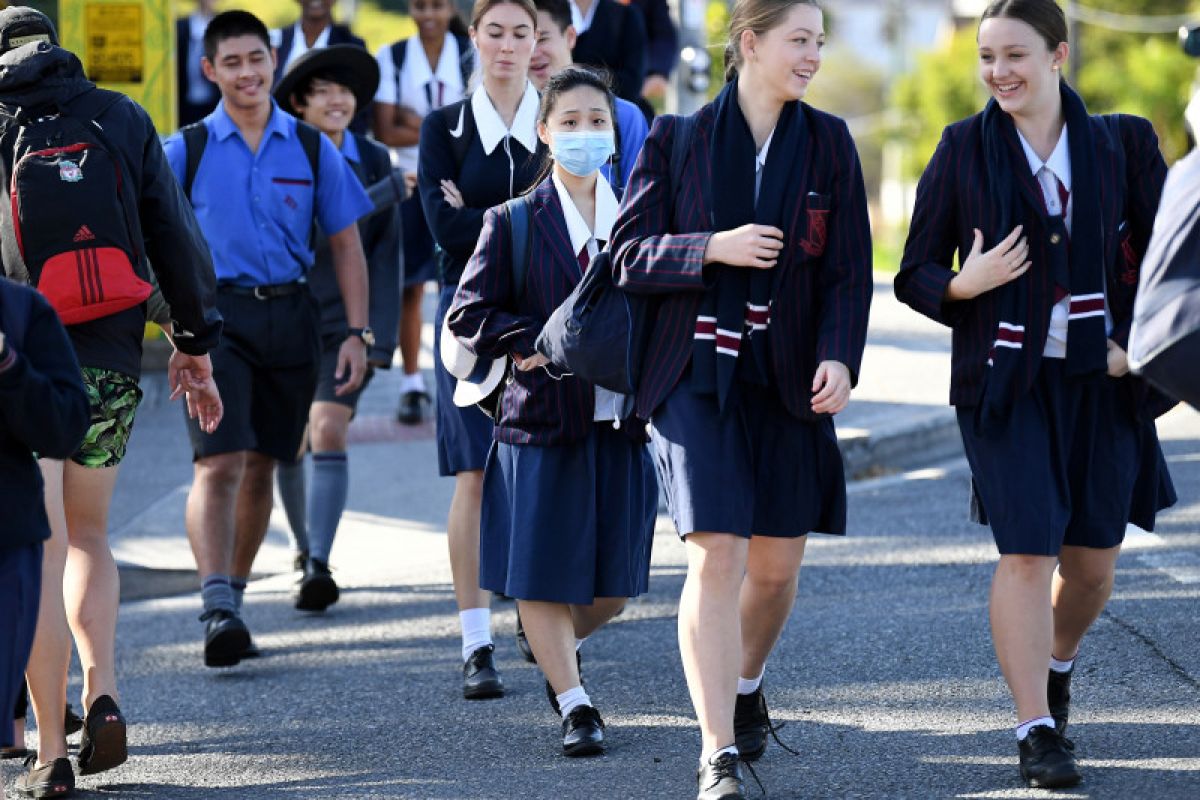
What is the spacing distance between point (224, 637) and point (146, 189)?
6.29 ft

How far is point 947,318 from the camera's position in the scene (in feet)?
17.5

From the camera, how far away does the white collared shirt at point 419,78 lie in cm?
1030

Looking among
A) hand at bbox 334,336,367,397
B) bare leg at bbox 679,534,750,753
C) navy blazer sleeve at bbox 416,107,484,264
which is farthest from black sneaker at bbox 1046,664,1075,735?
hand at bbox 334,336,367,397

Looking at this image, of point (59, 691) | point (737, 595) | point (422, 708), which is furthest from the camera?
point (422, 708)

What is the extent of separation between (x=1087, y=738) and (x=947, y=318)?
1.24m

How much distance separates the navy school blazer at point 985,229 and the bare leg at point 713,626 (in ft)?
2.43

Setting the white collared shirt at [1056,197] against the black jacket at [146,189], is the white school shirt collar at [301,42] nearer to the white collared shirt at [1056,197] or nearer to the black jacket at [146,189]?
the black jacket at [146,189]

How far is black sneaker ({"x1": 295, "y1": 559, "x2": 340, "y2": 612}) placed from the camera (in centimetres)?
801

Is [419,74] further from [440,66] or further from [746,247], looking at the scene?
[746,247]

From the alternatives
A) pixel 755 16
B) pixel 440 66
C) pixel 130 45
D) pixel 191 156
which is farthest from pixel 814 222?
pixel 130 45

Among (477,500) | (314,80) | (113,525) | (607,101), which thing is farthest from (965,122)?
(113,525)

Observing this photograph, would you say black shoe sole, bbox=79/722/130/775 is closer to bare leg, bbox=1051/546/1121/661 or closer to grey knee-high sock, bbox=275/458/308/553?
bare leg, bbox=1051/546/1121/661

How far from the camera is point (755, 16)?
203 inches

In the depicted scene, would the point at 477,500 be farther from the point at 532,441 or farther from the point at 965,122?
the point at 965,122
